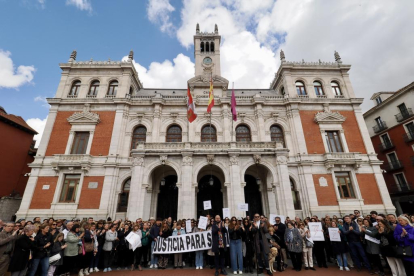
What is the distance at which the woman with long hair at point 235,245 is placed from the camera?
8.02 metres

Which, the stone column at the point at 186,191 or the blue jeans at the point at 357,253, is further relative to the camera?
the stone column at the point at 186,191

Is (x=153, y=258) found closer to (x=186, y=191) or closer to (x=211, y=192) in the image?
(x=186, y=191)

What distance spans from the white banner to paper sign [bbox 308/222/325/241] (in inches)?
182

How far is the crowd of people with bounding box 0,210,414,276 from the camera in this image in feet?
21.9

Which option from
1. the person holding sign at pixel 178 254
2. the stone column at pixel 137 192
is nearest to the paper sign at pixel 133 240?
the person holding sign at pixel 178 254

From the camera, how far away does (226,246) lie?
8.01 metres

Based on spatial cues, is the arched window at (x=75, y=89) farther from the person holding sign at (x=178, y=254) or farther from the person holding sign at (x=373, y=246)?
the person holding sign at (x=373, y=246)

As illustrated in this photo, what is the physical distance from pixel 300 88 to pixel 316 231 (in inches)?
756

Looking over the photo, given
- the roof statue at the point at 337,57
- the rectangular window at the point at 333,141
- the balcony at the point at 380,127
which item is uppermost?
the roof statue at the point at 337,57

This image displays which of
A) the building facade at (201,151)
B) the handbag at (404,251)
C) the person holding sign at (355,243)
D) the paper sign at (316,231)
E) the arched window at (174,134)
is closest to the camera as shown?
the handbag at (404,251)

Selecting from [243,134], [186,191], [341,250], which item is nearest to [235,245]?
[341,250]

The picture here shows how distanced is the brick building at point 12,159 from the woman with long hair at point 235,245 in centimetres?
2185

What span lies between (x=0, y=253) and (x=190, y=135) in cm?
1576

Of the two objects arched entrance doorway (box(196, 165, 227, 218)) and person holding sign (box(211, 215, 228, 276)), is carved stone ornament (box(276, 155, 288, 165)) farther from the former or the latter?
person holding sign (box(211, 215, 228, 276))
